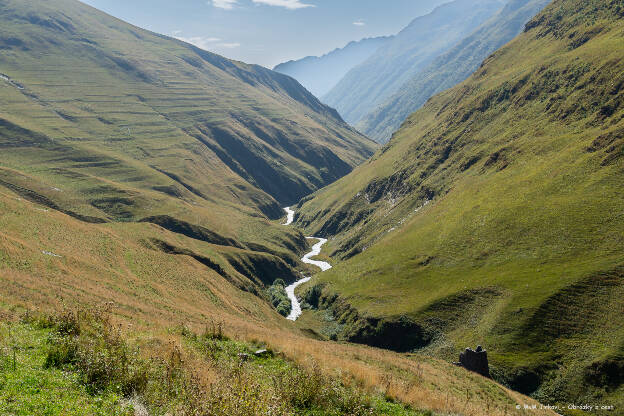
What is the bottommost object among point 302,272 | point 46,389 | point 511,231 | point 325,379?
point 302,272

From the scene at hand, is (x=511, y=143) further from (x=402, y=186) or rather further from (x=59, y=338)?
(x=59, y=338)

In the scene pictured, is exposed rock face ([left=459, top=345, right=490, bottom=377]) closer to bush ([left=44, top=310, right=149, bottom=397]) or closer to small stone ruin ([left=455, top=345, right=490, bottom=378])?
small stone ruin ([left=455, top=345, right=490, bottom=378])

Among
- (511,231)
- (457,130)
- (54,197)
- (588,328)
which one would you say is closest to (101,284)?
(588,328)

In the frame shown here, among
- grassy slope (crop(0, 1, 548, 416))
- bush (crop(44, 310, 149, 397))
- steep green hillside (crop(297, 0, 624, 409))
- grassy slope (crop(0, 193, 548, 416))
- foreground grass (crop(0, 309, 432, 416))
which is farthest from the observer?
steep green hillside (crop(297, 0, 624, 409))

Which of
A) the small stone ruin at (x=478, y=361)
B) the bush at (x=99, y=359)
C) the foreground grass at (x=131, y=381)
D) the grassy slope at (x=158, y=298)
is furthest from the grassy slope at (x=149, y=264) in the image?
the small stone ruin at (x=478, y=361)

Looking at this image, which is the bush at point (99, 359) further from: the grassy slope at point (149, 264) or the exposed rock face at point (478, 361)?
the exposed rock face at point (478, 361)

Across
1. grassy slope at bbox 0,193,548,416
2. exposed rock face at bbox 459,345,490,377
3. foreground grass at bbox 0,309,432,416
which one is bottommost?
exposed rock face at bbox 459,345,490,377

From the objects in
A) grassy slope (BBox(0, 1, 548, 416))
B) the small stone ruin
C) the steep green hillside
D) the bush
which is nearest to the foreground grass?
the bush

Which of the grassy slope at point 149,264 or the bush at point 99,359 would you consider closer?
the bush at point 99,359

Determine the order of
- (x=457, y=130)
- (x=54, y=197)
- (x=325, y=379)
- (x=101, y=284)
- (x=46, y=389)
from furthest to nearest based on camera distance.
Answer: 1. (x=457, y=130)
2. (x=54, y=197)
3. (x=101, y=284)
4. (x=325, y=379)
5. (x=46, y=389)
